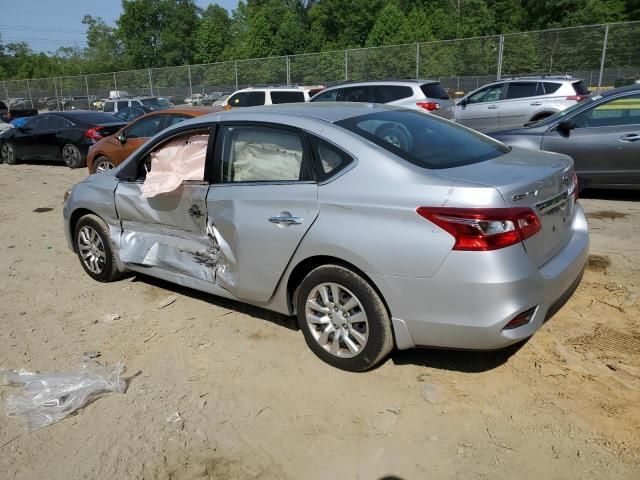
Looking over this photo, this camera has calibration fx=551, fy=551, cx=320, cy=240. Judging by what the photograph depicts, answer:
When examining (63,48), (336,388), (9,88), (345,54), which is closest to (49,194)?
(336,388)

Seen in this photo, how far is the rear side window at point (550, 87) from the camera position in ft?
42.8

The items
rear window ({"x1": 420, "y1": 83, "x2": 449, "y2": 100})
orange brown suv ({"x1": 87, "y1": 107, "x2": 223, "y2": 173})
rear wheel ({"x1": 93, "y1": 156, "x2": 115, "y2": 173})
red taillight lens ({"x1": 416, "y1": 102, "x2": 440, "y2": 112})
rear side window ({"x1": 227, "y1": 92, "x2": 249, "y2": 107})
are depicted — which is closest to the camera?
orange brown suv ({"x1": 87, "y1": 107, "x2": 223, "y2": 173})

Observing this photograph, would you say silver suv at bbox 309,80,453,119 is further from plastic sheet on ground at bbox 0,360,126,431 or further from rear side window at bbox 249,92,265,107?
plastic sheet on ground at bbox 0,360,126,431

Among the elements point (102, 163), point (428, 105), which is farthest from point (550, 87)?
point (102, 163)

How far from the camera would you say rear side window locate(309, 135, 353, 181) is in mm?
3279

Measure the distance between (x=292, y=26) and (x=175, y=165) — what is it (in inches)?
2543

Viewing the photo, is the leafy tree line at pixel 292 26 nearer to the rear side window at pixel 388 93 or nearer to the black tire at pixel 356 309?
the rear side window at pixel 388 93

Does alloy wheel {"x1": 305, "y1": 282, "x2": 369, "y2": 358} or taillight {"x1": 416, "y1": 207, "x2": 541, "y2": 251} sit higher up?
taillight {"x1": 416, "y1": 207, "x2": 541, "y2": 251}

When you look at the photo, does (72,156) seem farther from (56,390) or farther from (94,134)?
(56,390)

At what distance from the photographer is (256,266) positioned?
12.0 ft

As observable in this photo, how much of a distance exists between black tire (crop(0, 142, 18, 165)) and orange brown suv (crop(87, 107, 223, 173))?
5667 millimetres

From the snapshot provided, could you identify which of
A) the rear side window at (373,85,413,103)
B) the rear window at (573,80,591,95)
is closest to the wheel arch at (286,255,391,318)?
the rear side window at (373,85,413,103)

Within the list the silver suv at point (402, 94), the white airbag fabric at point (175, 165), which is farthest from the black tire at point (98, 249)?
the silver suv at point (402, 94)

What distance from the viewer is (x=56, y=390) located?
11.0ft
